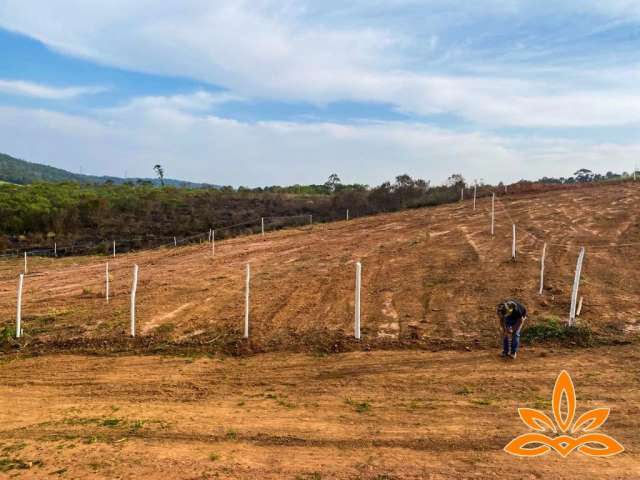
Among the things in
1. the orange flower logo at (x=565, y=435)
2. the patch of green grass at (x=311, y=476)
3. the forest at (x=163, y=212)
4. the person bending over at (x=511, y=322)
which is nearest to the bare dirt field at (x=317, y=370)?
the patch of green grass at (x=311, y=476)

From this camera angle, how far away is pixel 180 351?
31.8ft

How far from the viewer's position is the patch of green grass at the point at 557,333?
29.9 feet

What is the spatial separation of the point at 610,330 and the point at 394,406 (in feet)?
18.2

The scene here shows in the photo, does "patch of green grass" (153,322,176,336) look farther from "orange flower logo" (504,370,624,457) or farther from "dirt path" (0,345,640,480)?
"orange flower logo" (504,370,624,457)

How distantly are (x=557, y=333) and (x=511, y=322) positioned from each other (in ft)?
5.40

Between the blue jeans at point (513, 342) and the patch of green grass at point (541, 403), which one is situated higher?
the blue jeans at point (513, 342)

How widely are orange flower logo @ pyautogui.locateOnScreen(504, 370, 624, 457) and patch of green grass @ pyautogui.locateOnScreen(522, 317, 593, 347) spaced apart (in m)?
2.74

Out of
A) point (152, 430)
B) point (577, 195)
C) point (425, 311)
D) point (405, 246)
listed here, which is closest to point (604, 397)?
point (425, 311)

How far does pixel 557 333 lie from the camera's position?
9.32m

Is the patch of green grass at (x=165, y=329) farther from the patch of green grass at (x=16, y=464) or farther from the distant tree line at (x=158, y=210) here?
the distant tree line at (x=158, y=210)

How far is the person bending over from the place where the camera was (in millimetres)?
8198

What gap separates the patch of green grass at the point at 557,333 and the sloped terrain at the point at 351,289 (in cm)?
46

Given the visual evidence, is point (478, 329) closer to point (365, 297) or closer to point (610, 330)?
point (610, 330)

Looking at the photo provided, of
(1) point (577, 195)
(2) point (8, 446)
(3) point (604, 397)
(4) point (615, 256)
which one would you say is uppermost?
(1) point (577, 195)
